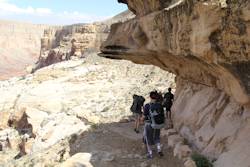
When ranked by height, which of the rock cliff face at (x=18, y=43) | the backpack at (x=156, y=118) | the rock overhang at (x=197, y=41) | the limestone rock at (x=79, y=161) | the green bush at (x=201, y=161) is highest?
the rock overhang at (x=197, y=41)

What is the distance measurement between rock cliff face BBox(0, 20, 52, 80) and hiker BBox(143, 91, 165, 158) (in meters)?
105

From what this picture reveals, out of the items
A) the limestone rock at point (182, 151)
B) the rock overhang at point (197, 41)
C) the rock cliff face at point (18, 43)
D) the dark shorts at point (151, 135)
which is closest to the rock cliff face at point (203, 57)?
the rock overhang at point (197, 41)

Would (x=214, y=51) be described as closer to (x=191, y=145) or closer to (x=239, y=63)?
(x=239, y=63)

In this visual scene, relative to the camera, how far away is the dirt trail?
1294cm

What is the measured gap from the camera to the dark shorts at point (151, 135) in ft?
41.8

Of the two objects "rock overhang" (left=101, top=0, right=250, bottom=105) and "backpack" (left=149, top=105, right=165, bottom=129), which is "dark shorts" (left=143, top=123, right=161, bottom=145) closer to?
"backpack" (left=149, top=105, right=165, bottom=129)

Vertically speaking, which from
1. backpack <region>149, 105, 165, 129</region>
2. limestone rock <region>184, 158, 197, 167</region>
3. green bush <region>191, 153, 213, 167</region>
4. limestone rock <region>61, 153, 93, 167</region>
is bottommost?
limestone rock <region>61, 153, 93, 167</region>

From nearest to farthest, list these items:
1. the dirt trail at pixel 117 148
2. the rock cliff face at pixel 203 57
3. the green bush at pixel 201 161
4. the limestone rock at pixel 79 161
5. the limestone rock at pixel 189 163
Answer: the rock cliff face at pixel 203 57, the green bush at pixel 201 161, the limestone rock at pixel 189 163, the dirt trail at pixel 117 148, the limestone rock at pixel 79 161

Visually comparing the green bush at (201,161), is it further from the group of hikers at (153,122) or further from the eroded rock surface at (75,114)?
the group of hikers at (153,122)

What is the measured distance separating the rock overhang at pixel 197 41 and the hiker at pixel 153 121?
149cm

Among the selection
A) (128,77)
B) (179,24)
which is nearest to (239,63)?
(179,24)

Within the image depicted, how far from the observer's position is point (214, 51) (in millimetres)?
9930

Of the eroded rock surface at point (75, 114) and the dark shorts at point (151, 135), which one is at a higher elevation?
the dark shorts at point (151, 135)

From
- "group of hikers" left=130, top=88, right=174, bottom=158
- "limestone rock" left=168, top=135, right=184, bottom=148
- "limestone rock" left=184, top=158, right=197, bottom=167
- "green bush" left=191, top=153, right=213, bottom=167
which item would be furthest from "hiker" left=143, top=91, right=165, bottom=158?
"green bush" left=191, top=153, right=213, bottom=167
